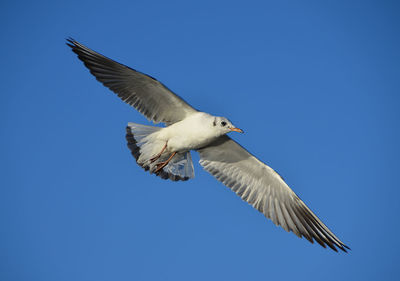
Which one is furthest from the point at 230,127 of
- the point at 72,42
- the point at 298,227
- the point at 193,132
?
the point at 72,42

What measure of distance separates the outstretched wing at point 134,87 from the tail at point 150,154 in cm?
38

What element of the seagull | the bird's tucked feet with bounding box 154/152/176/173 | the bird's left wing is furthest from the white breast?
the bird's left wing

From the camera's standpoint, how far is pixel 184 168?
8109 millimetres

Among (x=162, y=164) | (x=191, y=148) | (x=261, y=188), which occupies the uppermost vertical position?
(x=261, y=188)

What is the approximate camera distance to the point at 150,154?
786 cm

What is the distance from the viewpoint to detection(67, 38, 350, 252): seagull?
7.13 m

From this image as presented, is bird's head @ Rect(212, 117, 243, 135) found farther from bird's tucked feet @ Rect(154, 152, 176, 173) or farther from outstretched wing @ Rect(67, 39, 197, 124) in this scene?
bird's tucked feet @ Rect(154, 152, 176, 173)

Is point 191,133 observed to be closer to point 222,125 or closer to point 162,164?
point 222,125

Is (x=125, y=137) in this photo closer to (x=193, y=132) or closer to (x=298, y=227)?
(x=193, y=132)

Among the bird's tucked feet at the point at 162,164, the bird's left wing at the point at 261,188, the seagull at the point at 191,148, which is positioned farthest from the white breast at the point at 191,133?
the bird's left wing at the point at 261,188

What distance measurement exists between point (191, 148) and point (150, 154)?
89cm

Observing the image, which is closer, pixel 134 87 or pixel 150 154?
pixel 134 87

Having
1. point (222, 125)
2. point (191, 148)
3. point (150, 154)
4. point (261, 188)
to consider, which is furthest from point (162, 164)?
point (261, 188)

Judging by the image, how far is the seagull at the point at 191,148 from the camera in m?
7.13
